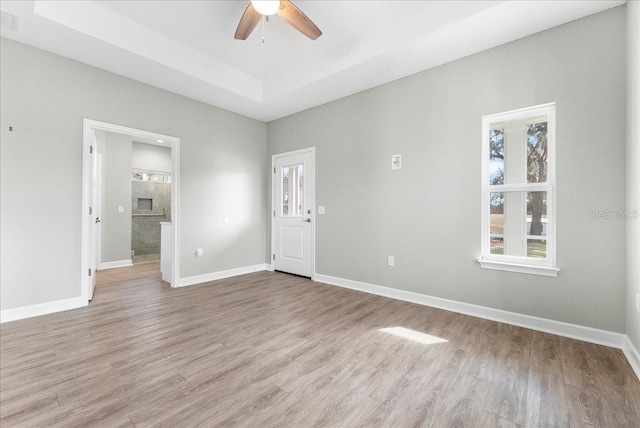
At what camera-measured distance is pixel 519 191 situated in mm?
2770

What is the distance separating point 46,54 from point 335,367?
429 centimetres

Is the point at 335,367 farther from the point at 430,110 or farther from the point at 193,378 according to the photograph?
the point at 430,110

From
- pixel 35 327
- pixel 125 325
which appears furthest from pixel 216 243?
pixel 35 327

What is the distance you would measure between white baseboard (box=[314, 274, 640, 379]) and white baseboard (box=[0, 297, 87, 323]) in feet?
11.5

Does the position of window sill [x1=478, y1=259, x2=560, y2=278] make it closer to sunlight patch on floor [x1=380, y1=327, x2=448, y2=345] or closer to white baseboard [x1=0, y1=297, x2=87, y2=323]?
sunlight patch on floor [x1=380, y1=327, x2=448, y2=345]

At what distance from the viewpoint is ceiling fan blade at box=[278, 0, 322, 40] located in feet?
7.52

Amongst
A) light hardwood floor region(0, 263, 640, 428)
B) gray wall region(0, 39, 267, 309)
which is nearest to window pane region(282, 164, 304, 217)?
gray wall region(0, 39, 267, 309)

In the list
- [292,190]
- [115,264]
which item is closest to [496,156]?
[292,190]

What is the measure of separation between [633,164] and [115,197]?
7336mm

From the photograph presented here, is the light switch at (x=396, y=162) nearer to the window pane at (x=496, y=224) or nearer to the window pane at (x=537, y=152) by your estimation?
the window pane at (x=496, y=224)

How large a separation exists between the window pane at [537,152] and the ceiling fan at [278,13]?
232 cm

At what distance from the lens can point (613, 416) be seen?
1506mm

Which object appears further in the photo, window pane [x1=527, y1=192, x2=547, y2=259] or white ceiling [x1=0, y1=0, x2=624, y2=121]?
window pane [x1=527, y1=192, x2=547, y2=259]

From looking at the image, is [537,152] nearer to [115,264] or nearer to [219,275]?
[219,275]
